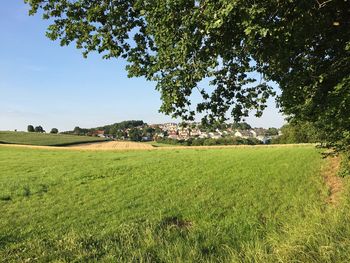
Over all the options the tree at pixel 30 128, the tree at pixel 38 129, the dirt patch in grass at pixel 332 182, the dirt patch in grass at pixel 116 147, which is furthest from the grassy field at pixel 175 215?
the tree at pixel 38 129

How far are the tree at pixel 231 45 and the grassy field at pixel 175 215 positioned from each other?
11.9 feet

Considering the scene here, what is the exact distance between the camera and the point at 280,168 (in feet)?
103

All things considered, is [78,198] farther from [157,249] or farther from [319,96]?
[157,249]

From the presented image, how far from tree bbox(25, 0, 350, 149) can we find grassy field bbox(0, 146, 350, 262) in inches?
143

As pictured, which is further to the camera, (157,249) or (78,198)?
(78,198)

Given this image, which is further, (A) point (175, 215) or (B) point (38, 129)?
(B) point (38, 129)

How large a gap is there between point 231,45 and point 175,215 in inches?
377

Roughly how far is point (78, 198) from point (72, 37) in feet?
39.3

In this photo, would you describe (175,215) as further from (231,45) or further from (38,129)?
(38,129)

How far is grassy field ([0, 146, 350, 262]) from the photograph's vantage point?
6133mm

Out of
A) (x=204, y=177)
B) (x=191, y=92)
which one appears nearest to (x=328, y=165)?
(x=204, y=177)

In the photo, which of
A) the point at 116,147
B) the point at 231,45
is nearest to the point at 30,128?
the point at 116,147

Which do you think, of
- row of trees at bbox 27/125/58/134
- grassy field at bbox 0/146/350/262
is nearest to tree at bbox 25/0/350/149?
grassy field at bbox 0/146/350/262

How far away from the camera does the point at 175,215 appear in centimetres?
1738
